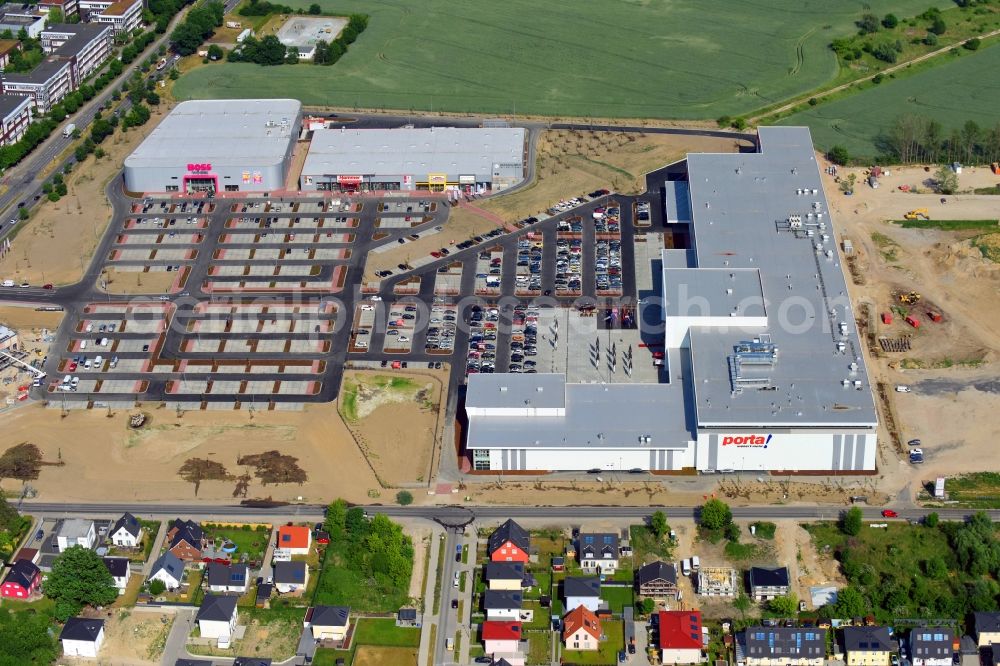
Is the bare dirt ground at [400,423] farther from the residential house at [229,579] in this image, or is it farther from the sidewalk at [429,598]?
the residential house at [229,579]

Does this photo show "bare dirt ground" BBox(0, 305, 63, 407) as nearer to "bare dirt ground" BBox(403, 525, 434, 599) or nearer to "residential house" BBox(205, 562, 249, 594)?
"residential house" BBox(205, 562, 249, 594)

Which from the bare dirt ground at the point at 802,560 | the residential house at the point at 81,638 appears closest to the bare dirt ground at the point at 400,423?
the residential house at the point at 81,638

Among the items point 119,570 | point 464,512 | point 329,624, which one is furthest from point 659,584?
point 119,570

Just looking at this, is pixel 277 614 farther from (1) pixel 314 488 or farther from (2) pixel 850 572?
(2) pixel 850 572

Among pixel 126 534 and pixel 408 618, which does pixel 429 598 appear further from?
pixel 126 534

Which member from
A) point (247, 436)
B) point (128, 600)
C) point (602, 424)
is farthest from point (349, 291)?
point (128, 600)
